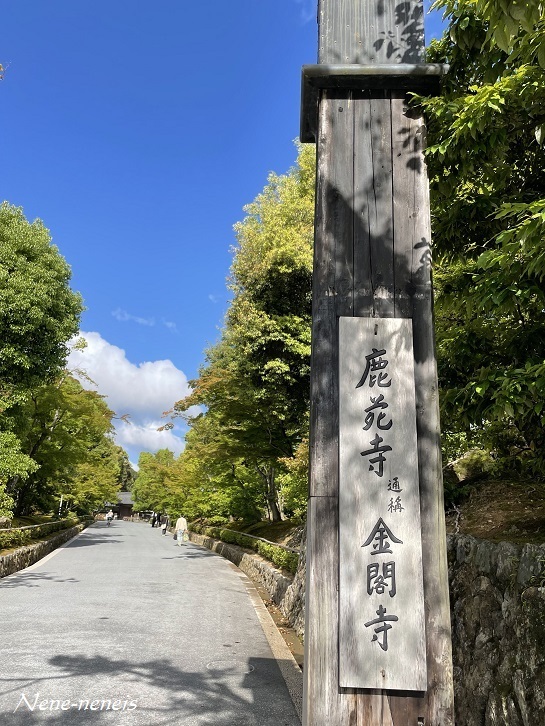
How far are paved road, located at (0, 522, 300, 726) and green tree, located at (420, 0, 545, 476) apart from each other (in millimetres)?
3462

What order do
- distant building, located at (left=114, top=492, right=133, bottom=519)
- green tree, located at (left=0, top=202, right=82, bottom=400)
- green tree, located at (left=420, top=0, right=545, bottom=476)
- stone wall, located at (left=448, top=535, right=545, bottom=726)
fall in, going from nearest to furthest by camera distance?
green tree, located at (left=420, top=0, right=545, bottom=476), stone wall, located at (left=448, top=535, right=545, bottom=726), green tree, located at (left=0, top=202, right=82, bottom=400), distant building, located at (left=114, top=492, right=133, bottom=519)

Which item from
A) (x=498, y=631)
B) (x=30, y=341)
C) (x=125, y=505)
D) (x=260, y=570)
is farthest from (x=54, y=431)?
(x=125, y=505)

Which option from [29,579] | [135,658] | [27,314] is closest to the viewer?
[135,658]

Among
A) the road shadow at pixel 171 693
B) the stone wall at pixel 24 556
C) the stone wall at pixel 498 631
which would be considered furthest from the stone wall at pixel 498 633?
the stone wall at pixel 24 556

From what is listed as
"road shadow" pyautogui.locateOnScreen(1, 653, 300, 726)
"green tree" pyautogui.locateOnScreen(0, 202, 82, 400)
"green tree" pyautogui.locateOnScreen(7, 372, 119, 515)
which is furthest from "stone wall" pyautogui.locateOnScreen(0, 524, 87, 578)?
"road shadow" pyautogui.locateOnScreen(1, 653, 300, 726)

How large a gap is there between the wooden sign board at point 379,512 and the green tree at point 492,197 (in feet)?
3.14

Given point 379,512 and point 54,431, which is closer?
point 379,512

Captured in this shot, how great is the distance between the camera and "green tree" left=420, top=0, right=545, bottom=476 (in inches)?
119

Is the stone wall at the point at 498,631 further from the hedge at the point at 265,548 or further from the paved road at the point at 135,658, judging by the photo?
the hedge at the point at 265,548

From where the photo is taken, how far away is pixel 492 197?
14.0ft

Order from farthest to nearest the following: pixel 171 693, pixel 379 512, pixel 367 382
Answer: pixel 171 693 → pixel 367 382 → pixel 379 512

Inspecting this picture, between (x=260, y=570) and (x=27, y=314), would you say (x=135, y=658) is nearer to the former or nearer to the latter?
(x=260, y=570)

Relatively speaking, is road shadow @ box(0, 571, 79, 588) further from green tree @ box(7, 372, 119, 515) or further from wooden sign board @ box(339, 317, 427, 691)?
wooden sign board @ box(339, 317, 427, 691)

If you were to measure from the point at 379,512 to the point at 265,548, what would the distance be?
41.4 ft
